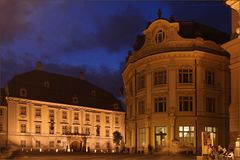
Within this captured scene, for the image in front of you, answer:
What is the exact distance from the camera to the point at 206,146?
24.3 m

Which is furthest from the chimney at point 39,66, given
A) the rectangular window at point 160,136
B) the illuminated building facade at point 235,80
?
the illuminated building facade at point 235,80

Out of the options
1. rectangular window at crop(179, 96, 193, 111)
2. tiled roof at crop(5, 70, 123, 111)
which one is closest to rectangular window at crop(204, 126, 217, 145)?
rectangular window at crop(179, 96, 193, 111)

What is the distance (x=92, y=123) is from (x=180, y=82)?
3664 centimetres

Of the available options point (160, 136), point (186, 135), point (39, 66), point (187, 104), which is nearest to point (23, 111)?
point (39, 66)

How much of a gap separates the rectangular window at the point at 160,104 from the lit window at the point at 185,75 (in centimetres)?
282

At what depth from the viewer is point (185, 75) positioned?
150 feet

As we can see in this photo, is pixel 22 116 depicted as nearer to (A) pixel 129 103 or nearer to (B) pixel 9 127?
(B) pixel 9 127

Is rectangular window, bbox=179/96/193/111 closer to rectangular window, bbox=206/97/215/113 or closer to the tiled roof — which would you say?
rectangular window, bbox=206/97/215/113

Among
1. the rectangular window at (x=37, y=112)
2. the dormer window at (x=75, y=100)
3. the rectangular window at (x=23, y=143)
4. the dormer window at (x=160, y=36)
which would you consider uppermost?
the dormer window at (x=160, y=36)

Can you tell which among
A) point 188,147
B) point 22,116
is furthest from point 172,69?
point 22,116

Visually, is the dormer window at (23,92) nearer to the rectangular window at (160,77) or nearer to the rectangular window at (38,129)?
the rectangular window at (38,129)

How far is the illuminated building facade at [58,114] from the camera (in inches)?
2692

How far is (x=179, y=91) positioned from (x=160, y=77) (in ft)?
8.71

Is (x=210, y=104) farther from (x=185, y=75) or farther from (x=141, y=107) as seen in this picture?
(x=141, y=107)
